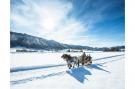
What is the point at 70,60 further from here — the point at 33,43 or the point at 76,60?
the point at 33,43

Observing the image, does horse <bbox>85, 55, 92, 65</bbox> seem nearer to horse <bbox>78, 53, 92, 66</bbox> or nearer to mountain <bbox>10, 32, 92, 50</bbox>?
horse <bbox>78, 53, 92, 66</bbox>

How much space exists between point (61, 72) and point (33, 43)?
11.5 inches

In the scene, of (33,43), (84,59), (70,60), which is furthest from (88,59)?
(33,43)

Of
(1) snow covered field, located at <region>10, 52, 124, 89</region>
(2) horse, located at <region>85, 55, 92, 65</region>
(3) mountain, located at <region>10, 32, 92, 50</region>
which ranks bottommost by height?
(1) snow covered field, located at <region>10, 52, 124, 89</region>

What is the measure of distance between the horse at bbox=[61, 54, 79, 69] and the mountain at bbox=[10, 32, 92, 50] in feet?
0.22

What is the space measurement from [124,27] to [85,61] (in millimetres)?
381

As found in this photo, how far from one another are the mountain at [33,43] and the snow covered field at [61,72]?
0.06 metres

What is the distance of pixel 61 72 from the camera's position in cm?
167

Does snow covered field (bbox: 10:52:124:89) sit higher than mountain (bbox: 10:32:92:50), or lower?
lower

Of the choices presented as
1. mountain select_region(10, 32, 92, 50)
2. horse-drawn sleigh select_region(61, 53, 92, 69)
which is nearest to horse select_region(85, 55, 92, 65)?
horse-drawn sleigh select_region(61, 53, 92, 69)

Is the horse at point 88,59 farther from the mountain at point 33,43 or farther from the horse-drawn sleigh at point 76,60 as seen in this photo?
the mountain at point 33,43

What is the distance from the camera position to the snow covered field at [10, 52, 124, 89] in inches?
62.9
